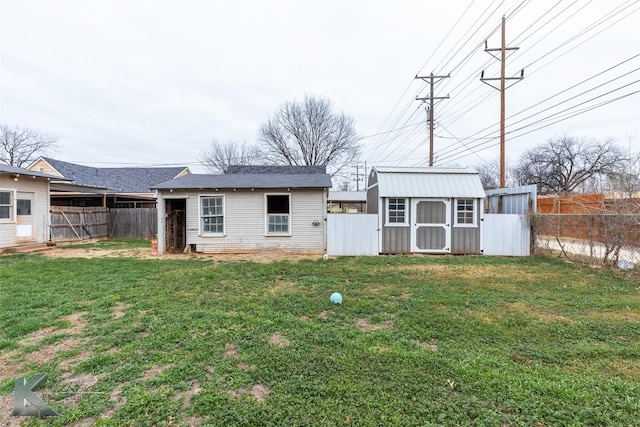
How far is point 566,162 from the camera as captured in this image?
29.5 meters

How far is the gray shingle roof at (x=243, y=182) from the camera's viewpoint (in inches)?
396

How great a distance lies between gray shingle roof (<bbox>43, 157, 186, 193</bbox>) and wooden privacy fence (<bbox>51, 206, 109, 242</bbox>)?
21.4 ft

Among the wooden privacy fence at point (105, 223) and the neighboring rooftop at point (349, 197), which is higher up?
the neighboring rooftop at point (349, 197)

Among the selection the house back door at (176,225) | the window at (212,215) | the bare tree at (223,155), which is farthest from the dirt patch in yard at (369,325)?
the bare tree at (223,155)

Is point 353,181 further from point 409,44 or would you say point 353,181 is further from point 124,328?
point 124,328

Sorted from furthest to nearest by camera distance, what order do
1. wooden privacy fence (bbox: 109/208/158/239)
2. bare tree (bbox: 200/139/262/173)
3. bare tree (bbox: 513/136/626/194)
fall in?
1. bare tree (bbox: 200/139/262/173)
2. bare tree (bbox: 513/136/626/194)
3. wooden privacy fence (bbox: 109/208/158/239)

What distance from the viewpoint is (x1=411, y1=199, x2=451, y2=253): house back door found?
10.2 m

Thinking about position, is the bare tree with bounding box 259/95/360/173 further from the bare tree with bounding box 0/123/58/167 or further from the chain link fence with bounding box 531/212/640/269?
the bare tree with bounding box 0/123/58/167

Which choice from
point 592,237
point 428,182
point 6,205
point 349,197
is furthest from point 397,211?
point 6,205

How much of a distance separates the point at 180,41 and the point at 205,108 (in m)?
13.5

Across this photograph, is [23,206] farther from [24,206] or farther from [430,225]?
[430,225]

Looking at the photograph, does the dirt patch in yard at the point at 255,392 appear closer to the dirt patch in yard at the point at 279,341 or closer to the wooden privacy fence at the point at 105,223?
the dirt patch in yard at the point at 279,341

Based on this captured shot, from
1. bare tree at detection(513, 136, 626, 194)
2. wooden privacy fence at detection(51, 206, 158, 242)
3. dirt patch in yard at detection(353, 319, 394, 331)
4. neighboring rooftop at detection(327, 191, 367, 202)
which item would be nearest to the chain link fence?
dirt patch in yard at detection(353, 319, 394, 331)

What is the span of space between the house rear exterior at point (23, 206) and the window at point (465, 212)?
632 inches
